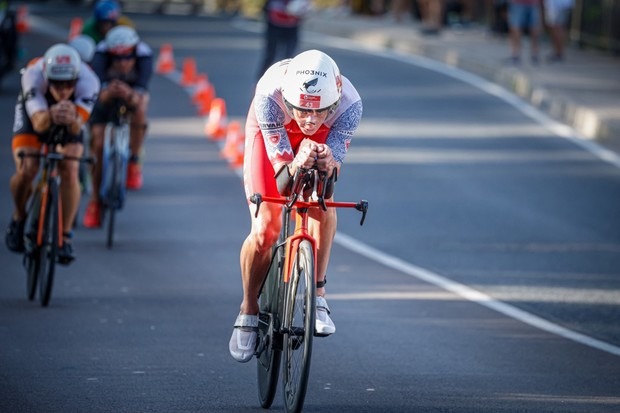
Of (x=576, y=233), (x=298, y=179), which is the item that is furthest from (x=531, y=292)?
(x=298, y=179)

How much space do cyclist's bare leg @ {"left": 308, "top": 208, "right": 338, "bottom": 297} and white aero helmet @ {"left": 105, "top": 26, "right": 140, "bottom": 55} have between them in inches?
273

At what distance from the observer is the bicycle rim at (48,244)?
10773 mm

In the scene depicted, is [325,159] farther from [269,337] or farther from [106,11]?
[106,11]

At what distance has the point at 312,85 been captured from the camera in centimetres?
739

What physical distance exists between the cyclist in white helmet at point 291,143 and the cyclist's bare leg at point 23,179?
3.59 metres

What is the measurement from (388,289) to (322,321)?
4.41 meters

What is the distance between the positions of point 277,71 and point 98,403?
6.71 ft

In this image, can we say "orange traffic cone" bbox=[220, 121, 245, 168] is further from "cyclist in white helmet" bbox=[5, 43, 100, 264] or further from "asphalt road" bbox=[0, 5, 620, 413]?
"cyclist in white helmet" bbox=[5, 43, 100, 264]

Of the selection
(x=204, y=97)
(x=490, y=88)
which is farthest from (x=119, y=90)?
(x=490, y=88)

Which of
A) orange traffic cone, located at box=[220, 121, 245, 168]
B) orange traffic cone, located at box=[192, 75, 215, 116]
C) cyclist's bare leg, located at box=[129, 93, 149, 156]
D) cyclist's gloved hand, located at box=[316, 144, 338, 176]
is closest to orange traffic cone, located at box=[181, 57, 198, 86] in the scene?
orange traffic cone, located at box=[192, 75, 215, 116]

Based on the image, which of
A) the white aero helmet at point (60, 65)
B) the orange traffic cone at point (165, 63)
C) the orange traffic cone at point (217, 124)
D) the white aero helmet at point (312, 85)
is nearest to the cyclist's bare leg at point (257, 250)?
the white aero helmet at point (312, 85)

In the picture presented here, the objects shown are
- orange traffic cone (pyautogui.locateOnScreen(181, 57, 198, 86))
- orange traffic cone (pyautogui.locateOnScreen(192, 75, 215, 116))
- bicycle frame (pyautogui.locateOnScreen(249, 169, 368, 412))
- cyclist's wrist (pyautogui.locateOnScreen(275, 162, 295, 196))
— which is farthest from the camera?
orange traffic cone (pyautogui.locateOnScreen(181, 57, 198, 86))

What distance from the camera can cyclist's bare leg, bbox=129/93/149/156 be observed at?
15.1 metres

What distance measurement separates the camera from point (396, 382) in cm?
857
